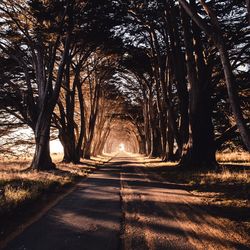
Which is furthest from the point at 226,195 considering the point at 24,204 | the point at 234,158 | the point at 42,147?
the point at 234,158

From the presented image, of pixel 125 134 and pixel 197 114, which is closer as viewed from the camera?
pixel 197 114

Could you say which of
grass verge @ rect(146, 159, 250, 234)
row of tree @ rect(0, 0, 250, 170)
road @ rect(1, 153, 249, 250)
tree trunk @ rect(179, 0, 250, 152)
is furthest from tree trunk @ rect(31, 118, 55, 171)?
tree trunk @ rect(179, 0, 250, 152)

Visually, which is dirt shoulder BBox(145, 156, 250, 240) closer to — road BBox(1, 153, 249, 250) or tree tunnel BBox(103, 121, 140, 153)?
road BBox(1, 153, 249, 250)

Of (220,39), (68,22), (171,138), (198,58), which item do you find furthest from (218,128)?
(220,39)

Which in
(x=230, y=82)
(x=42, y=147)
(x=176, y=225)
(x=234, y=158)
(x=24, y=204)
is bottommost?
(x=176, y=225)

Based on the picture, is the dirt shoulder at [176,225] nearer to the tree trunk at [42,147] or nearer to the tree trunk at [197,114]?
the tree trunk at [197,114]

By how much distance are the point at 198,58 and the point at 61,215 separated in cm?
1182

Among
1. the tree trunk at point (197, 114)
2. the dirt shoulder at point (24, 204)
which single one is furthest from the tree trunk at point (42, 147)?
the tree trunk at point (197, 114)

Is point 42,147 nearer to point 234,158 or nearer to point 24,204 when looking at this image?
point 24,204

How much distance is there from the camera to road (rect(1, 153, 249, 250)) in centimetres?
468

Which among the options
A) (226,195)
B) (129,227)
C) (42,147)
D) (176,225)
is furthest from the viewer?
(42,147)

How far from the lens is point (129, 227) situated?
221 inches

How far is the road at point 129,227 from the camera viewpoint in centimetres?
468

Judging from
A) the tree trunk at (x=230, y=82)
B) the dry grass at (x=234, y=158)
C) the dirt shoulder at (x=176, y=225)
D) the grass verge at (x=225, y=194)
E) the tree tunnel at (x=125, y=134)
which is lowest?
the dirt shoulder at (x=176, y=225)
